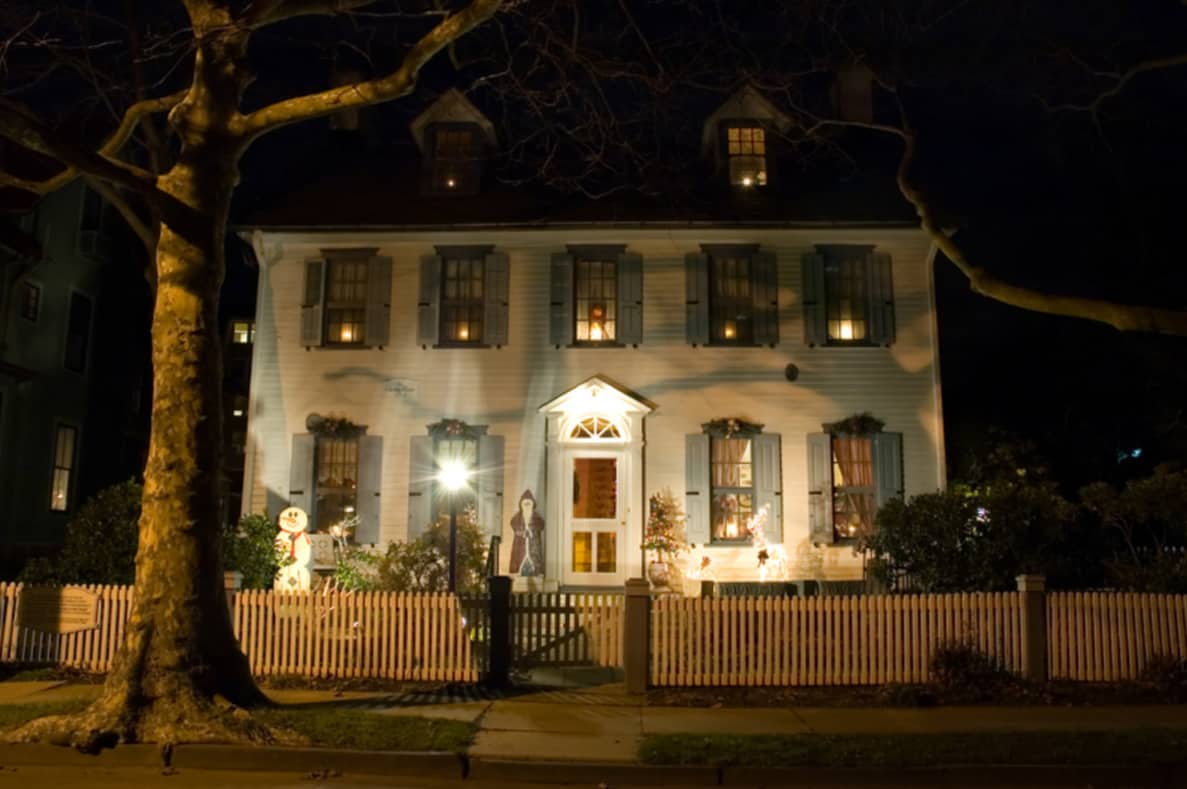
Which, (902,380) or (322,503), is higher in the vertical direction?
(902,380)

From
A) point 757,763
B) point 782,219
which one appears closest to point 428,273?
point 782,219

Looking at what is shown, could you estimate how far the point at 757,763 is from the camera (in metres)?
7.34

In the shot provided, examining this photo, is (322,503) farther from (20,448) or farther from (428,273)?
(20,448)

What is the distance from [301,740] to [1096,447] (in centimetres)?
1932

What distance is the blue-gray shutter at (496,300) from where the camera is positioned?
1736 cm

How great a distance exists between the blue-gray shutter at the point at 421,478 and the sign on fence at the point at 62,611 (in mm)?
6532

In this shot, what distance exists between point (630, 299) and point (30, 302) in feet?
44.2

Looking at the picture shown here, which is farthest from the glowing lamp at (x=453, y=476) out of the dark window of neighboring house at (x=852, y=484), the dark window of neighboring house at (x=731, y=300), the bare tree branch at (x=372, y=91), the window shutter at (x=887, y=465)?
the bare tree branch at (x=372, y=91)

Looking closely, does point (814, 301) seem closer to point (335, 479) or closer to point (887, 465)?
point (887, 465)

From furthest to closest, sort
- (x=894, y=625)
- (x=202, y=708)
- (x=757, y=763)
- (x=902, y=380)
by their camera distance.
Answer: (x=902, y=380), (x=894, y=625), (x=202, y=708), (x=757, y=763)

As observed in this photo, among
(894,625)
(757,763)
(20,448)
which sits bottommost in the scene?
(757,763)

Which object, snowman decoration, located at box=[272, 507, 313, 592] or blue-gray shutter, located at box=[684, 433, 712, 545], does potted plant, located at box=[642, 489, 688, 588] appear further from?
snowman decoration, located at box=[272, 507, 313, 592]

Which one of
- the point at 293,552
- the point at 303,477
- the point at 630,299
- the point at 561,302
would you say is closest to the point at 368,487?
the point at 303,477

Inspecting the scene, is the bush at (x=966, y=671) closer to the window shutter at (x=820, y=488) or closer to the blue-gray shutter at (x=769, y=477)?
the window shutter at (x=820, y=488)
